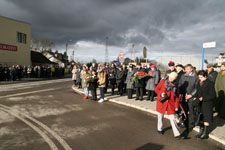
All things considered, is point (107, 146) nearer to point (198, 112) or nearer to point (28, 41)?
point (198, 112)

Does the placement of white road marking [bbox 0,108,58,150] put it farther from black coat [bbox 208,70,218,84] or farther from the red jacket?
black coat [bbox 208,70,218,84]

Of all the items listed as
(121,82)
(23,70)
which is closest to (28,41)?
(23,70)

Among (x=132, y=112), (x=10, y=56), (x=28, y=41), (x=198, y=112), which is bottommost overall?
(x=132, y=112)

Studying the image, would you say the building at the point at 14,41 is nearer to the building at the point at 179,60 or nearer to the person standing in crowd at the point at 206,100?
the building at the point at 179,60

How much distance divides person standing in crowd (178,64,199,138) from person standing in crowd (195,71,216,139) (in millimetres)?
232

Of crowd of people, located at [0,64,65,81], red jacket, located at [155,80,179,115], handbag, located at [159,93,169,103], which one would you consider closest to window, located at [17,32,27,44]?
crowd of people, located at [0,64,65,81]

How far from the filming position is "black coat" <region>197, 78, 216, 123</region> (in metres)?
4.61

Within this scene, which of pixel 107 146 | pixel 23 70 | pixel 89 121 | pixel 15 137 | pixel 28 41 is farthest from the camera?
pixel 28 41

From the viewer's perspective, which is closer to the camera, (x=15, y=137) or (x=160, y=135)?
(x=15, y=137)

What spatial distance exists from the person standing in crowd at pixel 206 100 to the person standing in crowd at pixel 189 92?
0.23 m

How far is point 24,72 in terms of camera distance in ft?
77.2

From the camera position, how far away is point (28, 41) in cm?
3088

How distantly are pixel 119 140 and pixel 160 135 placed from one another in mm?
1273

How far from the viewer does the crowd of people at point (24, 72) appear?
19522 millimetres
